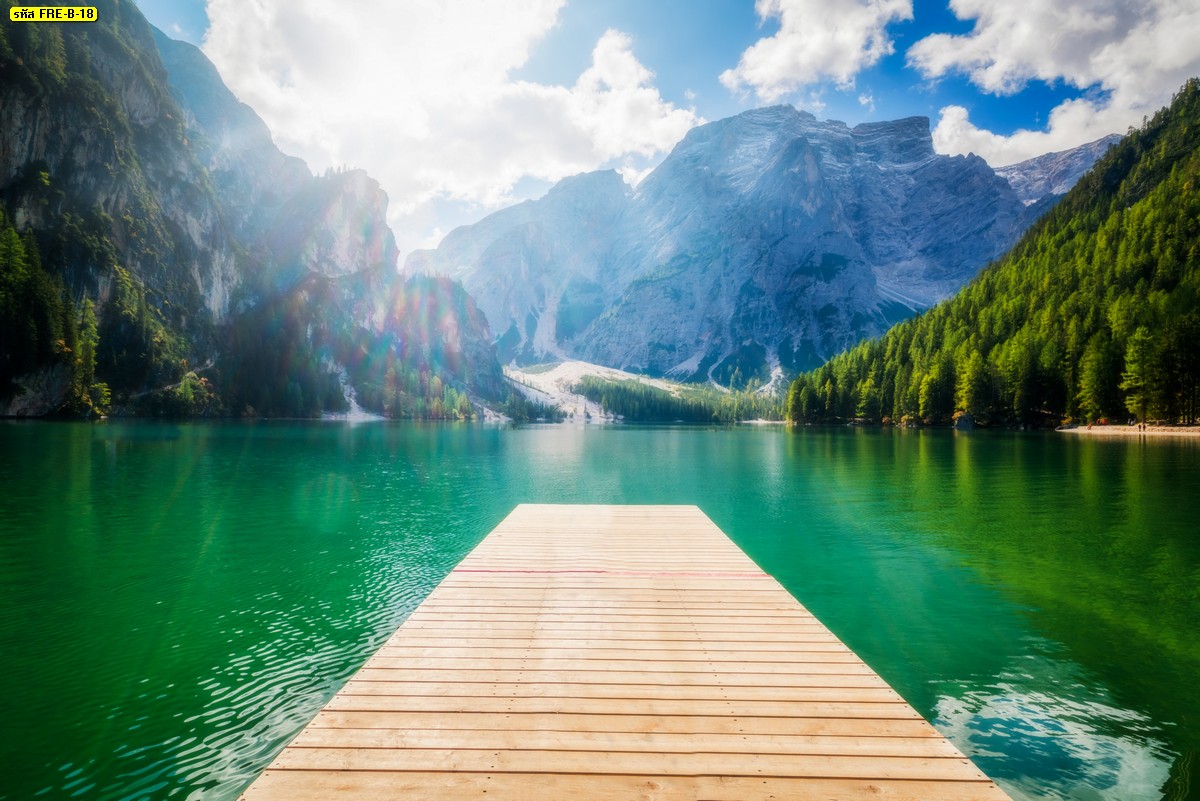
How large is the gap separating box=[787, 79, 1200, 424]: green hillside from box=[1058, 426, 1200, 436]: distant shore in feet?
11.8

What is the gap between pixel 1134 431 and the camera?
108 m

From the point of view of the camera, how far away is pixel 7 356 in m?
132

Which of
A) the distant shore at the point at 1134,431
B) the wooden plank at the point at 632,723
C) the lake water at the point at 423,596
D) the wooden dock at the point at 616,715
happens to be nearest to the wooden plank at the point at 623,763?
the wooden dock at the point at 616,715

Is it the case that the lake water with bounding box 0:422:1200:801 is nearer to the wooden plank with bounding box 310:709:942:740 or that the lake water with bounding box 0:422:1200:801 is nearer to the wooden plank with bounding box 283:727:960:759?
the wooden plank with bounding box 310:709:942:740

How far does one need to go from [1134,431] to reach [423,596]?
451 feet

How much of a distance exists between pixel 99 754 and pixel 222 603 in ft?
29.5

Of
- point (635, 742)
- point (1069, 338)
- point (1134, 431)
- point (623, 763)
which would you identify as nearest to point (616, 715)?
point (635, 742)

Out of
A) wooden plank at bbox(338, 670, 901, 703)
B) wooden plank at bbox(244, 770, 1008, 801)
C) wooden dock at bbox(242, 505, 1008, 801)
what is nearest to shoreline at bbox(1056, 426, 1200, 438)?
wooden dock at bbox(242, 505, 1008, 801)

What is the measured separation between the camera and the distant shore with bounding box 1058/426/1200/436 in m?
99.0

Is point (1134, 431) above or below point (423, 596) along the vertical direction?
above

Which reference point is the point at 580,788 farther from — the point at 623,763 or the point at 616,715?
the point at 616,715

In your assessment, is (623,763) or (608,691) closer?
(623,763)

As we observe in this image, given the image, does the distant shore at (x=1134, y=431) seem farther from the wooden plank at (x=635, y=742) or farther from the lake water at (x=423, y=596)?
the wooden plank at (x=635, y=742)

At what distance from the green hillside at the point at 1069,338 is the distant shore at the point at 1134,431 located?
11.8ft
